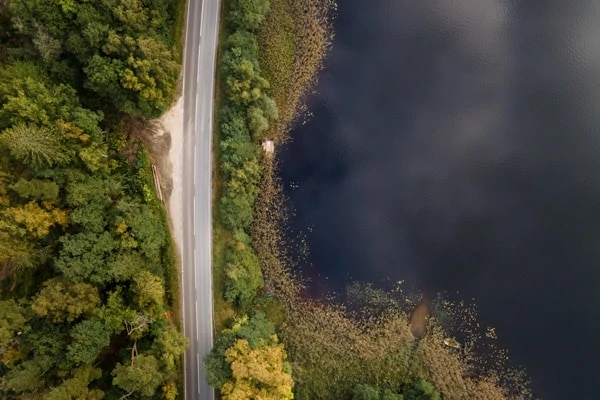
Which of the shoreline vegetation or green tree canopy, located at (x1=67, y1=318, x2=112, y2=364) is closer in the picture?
green tree canopy, located at (x1=67, y1=318, x2=112, y2=364)

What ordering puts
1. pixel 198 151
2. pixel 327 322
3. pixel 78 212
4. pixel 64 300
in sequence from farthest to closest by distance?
pixel 327 322 → pixel 198 151 → pixel 78 212 → pixel 64 300

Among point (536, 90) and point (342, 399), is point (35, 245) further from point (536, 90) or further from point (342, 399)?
point (536, 90)

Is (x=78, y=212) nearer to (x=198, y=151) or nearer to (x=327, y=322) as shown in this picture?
(x=198, y=151)

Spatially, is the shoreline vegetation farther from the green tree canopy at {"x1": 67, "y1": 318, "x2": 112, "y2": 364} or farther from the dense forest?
the green tree canopy at {"x1": 67, "y1": 318, "x2": 112, "y2": 364}

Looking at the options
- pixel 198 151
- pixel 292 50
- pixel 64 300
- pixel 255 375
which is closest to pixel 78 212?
pixel 64 300

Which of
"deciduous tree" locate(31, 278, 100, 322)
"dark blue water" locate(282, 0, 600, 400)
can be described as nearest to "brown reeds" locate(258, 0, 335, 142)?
"dark blue water" locate(282, 0, 600, 400)

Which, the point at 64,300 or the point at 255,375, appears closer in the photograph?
the point at 64,300

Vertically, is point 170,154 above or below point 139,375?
above
